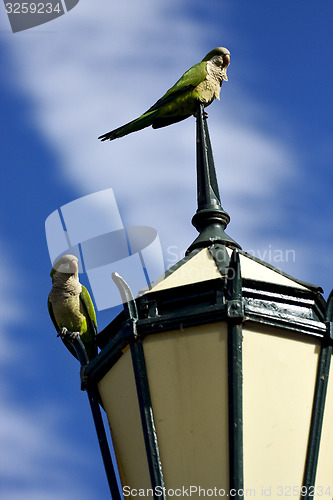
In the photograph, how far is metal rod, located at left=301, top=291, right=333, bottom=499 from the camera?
267 cm

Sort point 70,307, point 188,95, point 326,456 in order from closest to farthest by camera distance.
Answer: point 326,456 < point 188,95 < point 70,307

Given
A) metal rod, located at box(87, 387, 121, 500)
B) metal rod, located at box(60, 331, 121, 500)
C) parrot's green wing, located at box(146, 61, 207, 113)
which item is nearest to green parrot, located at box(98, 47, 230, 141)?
parrot's green wing, located at box(146, 61, 207, 113)

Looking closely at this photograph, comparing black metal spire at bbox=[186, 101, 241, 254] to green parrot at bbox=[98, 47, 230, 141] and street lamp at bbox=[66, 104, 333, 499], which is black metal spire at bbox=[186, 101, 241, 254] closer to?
street lamp at bbox=[66, 104, 333, 499]

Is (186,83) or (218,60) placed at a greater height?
(218,60)

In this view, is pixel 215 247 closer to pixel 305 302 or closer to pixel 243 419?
pixel 305 302

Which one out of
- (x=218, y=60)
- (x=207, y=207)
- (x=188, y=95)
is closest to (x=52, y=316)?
(x=188, y=95)

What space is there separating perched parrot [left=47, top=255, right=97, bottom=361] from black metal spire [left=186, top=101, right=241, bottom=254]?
1.74 meters

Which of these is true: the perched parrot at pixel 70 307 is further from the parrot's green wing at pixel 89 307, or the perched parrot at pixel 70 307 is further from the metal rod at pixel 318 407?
the metal rod at pixel 318 407

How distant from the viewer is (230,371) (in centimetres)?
266

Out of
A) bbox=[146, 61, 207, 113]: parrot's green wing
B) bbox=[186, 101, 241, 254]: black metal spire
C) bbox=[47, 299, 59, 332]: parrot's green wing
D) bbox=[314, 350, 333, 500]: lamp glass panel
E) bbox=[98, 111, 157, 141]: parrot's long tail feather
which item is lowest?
bbox=[47, 299, 59, 332]: parrot's green wing

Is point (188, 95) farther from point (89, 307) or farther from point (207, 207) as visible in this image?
point (89, 307)

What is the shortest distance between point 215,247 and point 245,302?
57cm

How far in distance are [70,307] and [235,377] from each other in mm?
3012

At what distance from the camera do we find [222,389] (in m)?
2.66
